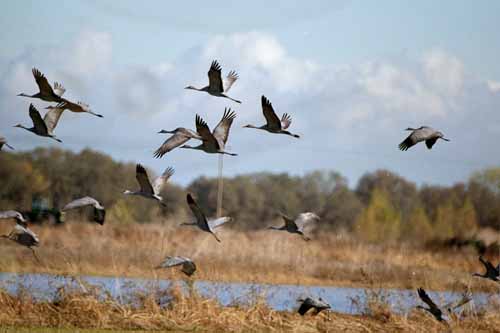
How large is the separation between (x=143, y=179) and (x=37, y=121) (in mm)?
2735

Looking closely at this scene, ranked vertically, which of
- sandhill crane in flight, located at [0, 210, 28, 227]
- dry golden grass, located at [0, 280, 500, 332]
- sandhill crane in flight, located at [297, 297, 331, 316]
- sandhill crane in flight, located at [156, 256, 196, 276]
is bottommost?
dry golden grass, located at [0, 280, 500, 332]

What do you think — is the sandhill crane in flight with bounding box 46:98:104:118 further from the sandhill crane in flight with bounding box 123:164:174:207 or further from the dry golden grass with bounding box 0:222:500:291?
the dry golden grass with bounding box 0:222:500:291

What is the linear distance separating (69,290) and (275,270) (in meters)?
14.4

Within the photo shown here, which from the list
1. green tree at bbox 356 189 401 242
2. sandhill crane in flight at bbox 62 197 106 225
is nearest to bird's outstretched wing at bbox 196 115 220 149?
sandhill crane in flight at bbox 62 197 106 225

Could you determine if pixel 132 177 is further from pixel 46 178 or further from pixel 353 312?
pixel 353 312

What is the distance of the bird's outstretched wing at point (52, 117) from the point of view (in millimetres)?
20609

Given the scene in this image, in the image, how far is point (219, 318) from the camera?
22.5 m

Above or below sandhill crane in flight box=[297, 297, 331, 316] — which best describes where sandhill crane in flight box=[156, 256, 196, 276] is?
above

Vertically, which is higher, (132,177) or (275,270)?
(132,177)

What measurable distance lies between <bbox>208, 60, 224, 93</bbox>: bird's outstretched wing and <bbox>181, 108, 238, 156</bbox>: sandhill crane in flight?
80cm

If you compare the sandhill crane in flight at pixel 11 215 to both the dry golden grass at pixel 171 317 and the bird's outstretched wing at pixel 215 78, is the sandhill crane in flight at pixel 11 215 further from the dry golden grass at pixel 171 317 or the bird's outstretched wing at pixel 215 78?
the bird's outstretched wing at pixel 215 78

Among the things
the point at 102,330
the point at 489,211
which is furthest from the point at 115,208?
the point at 102,330

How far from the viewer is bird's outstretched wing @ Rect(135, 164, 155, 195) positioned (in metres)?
18.5

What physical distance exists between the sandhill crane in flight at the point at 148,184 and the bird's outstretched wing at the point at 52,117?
2.35 m
